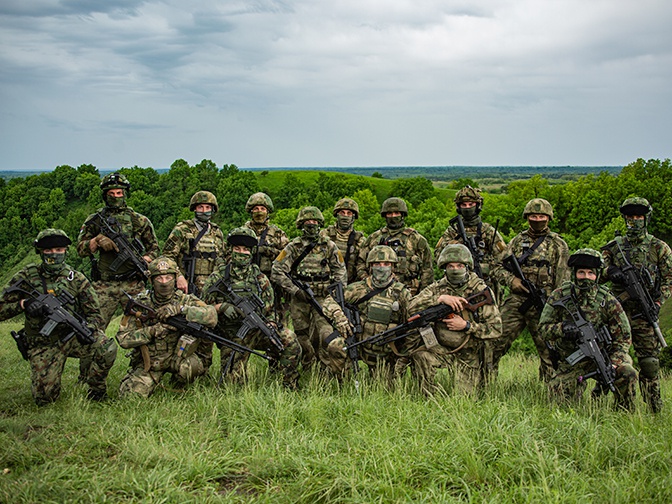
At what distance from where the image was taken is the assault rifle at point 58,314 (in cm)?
702

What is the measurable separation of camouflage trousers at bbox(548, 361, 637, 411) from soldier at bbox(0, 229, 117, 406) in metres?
5.81

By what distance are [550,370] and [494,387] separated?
3.97 feet

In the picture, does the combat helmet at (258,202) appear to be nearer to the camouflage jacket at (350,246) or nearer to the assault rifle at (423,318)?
the camouflage jacket at (350,246)

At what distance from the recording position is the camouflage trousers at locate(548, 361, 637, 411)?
21.5 ft

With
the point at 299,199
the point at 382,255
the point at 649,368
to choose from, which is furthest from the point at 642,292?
the point at 299,199

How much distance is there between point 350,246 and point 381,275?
2.18 metres

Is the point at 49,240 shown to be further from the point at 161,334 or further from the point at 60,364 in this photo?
the point at 161,334

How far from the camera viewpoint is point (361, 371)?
24.9 ft

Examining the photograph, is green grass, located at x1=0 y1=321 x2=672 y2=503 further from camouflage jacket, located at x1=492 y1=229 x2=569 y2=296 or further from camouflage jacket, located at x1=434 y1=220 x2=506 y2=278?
camouflage jacket, located at x1=434 y1=220 x2=506 y2=278

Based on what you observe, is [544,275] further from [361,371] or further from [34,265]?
[34,265]

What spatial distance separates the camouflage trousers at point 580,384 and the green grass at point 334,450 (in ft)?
0.56

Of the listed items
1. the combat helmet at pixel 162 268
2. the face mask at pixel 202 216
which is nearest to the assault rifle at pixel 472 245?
the face mask at pixel 202 216

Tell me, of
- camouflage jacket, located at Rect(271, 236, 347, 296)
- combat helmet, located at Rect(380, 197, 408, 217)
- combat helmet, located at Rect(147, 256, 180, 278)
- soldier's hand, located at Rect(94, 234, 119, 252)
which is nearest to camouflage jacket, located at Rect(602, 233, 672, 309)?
combat helmet, located at Rect(380, 197, 408, 217)

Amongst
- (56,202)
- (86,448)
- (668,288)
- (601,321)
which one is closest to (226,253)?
(86,448)
